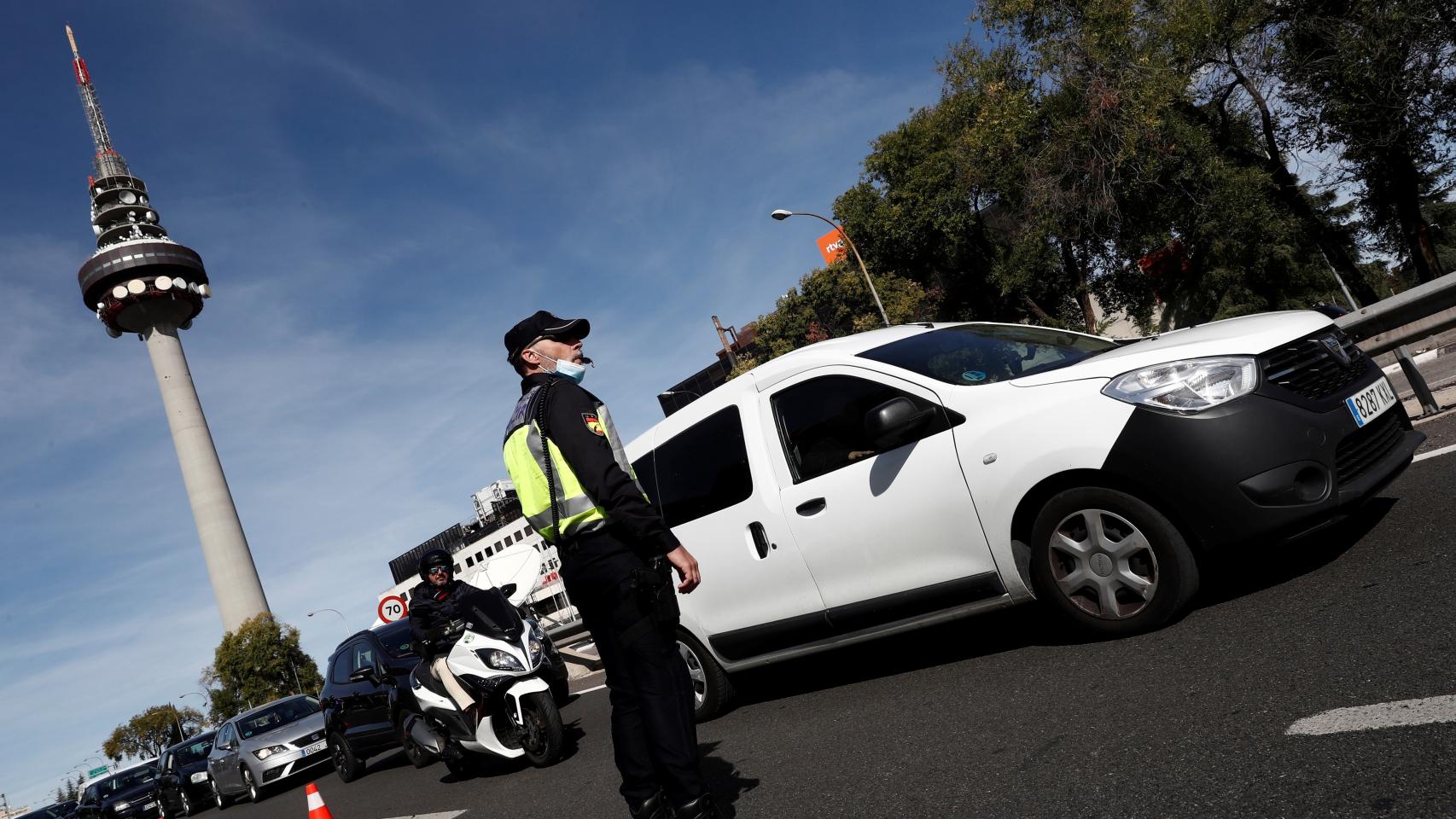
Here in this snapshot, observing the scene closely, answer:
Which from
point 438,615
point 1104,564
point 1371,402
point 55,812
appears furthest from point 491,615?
point 55,812

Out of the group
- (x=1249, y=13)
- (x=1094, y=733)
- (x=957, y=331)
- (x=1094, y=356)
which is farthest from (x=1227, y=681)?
(x=1249, y=13)

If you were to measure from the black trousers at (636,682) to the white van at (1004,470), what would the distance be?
5.29 feet

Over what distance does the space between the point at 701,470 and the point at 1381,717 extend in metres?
3.80

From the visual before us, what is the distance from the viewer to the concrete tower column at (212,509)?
69.6m

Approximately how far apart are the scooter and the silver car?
23.4ft

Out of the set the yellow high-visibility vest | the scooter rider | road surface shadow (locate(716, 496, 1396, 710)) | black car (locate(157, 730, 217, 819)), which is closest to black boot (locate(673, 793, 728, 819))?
the yellow high-visibility vest

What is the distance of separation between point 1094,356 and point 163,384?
267 ft

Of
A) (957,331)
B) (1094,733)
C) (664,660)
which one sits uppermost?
(957,331)

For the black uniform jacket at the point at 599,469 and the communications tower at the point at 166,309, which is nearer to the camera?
the black uniform jacket at the point at 599,469

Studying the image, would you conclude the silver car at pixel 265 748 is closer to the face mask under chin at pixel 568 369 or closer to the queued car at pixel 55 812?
the queued car at pixel 55 812

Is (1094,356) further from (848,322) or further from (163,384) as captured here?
(163,384)

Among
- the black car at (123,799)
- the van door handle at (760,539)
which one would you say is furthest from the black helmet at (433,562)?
the black car at (123,799)

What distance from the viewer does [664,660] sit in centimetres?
356

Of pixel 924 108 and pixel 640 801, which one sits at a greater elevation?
pixel 924 108
